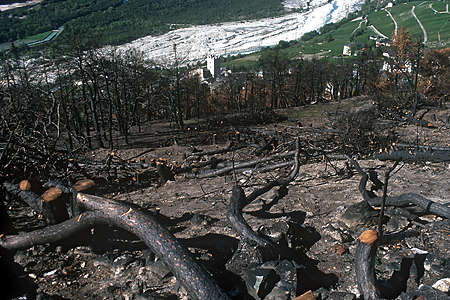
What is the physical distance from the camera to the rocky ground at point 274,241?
3.20 m

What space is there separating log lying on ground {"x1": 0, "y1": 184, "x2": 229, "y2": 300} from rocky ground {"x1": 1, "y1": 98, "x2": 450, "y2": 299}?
0.79 feet

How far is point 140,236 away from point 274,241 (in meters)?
1.88

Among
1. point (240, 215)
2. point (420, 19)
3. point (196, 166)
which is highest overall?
point (420, 19)

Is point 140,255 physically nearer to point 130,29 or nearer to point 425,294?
point 425,294

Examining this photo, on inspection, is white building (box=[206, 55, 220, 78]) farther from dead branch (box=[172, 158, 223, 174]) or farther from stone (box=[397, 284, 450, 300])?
stone (box=[397, 284, 450, 300])

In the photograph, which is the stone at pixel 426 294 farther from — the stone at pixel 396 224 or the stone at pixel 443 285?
the stone at pixel 396 224

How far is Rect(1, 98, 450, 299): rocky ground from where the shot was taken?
3204 mm

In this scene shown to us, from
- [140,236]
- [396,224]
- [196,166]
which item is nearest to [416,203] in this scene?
[396,224]

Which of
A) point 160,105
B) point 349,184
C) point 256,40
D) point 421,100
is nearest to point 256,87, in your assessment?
point 160,105

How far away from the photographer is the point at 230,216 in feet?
13.7

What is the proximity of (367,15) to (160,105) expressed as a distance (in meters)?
120

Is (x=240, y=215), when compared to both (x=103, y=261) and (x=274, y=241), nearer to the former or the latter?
(x=274, y=241)

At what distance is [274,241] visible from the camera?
3.93 metres

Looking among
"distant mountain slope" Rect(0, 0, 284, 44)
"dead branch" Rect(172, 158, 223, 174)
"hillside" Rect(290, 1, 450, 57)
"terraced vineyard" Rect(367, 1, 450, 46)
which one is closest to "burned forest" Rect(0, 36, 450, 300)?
"dead branch" Rect(172, 158, 223, 174)
